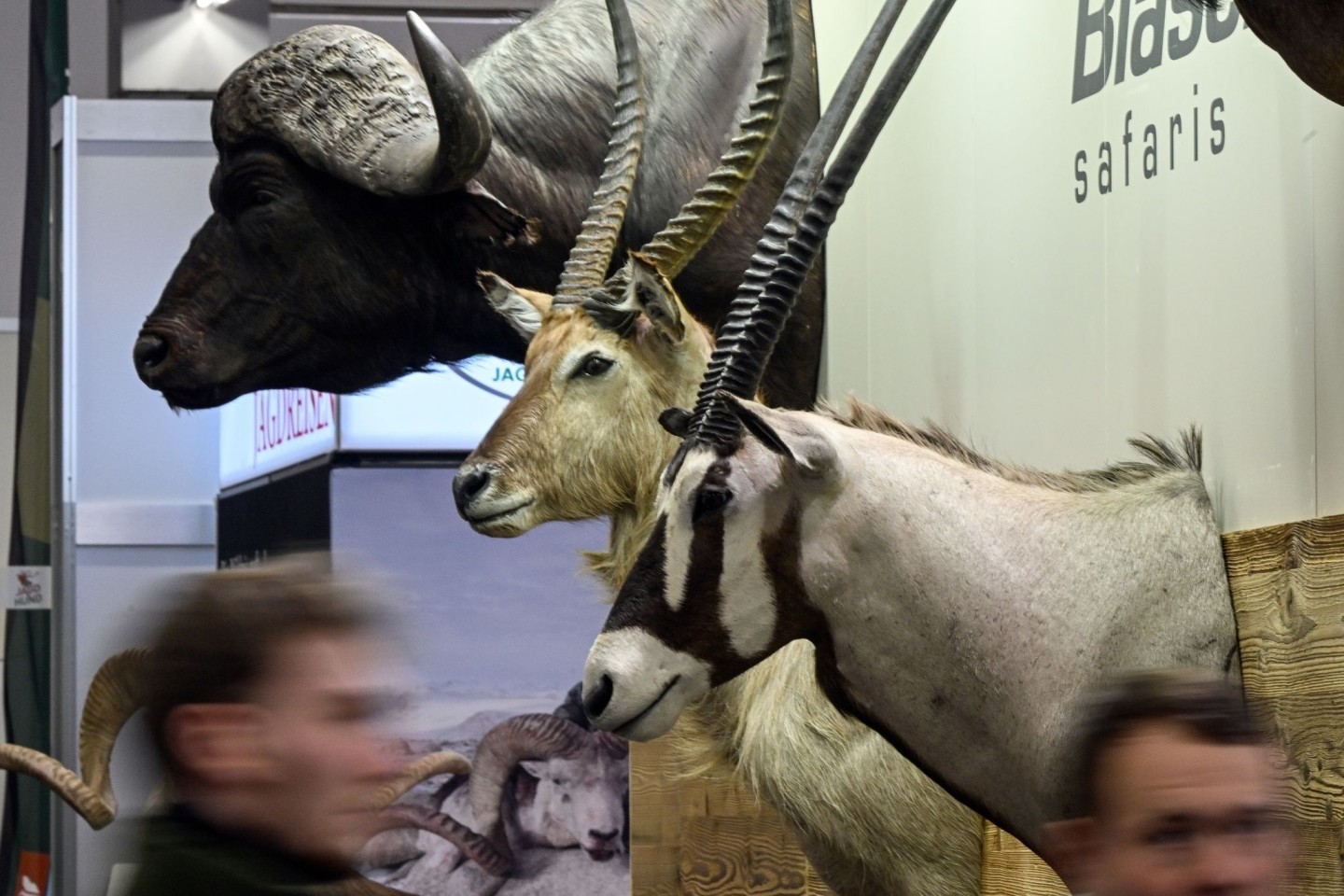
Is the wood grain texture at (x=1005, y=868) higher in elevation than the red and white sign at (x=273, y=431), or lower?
lower

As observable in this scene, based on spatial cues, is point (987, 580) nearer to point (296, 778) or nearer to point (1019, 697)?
point (1019, 697)

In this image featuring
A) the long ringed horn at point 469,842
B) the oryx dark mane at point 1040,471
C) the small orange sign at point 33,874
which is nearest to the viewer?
the oryx dark mane at point 1040,471

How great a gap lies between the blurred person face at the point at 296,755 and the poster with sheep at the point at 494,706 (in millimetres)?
3174

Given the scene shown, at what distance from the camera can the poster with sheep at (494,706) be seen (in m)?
4.86

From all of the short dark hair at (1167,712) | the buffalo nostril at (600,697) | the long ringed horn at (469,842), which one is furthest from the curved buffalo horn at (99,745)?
the long ringed horn at (469,842)

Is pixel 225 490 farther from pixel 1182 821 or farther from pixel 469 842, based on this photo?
pixel 1182 821

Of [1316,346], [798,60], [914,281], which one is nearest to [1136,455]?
[1316,346]

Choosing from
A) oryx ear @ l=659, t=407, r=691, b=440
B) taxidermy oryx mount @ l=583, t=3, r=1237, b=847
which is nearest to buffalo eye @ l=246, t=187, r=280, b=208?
oryx ear @ l=659, t=407, r=691, b=440

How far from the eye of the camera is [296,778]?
1.51 meters

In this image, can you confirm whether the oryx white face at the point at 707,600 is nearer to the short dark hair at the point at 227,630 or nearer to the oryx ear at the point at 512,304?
the short dark hair at the point at 227,630

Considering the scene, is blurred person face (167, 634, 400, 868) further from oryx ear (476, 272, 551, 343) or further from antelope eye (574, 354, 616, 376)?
oryx ear (476, 272, 551, 343)

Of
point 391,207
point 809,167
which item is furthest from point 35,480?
point 809,167

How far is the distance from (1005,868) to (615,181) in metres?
1.25

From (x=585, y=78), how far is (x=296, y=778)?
219 centimetres
